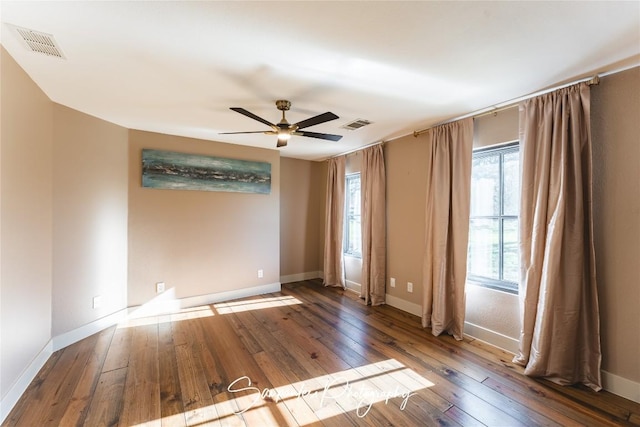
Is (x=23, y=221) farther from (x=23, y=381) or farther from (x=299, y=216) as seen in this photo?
(x=299, y=216)

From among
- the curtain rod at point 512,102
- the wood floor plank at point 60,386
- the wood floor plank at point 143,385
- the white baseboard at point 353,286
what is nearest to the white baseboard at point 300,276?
the white baseboard at point 353,286

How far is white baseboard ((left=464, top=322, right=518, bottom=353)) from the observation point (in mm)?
A: 2579

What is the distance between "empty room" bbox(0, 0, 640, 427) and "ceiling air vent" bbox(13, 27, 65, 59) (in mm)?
14

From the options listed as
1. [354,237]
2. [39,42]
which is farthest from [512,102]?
[39,42]

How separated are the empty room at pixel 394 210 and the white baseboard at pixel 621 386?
1 cm

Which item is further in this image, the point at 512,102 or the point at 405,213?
the point at 405,213

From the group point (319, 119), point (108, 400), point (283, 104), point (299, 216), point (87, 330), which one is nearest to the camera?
point (108, 400)

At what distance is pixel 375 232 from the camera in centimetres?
400

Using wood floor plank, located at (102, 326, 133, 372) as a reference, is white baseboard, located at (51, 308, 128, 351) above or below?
above

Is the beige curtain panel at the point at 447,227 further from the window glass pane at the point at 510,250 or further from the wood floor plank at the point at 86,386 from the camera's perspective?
the wood floor plank at the point at 86,386

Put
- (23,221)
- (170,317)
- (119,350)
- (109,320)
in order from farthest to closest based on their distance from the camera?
(170,317)
(109,320)
(119,350)
(23,221)

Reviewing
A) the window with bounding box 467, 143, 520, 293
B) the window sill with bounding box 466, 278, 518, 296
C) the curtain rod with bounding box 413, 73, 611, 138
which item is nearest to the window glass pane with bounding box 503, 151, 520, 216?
the window with bounding box 467, 143, 520, 293

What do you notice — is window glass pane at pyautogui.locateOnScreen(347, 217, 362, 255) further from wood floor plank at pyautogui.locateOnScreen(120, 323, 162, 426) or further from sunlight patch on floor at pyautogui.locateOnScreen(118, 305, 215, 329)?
wood floor plank at pyautogui.locateOnScreen(120, 323, 162, 426)

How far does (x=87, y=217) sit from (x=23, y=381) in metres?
1.57
